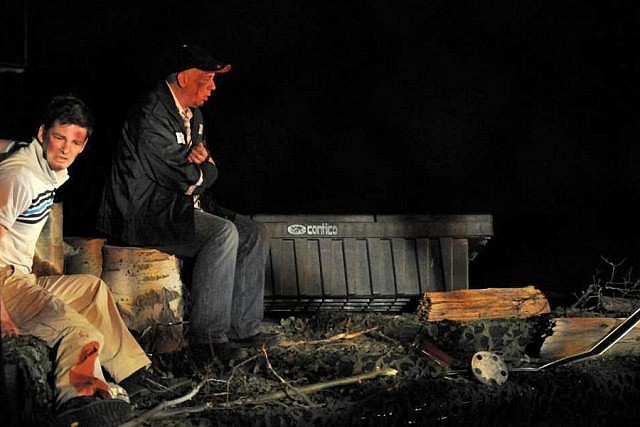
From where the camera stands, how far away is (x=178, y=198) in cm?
805

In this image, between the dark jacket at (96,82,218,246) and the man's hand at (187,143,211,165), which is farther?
the man's hand at (187,143,211,165)

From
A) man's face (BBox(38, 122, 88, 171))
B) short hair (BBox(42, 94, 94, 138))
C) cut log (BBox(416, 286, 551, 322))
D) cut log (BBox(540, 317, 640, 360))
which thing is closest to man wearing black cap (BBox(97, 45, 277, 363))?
short hair (BBox(42, 94, 94, 138))

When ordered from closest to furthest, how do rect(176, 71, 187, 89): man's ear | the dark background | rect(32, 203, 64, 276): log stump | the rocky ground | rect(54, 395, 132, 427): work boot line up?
rect(54, 395, 132, 427): work boot < the rocky ground < rect(32, 203, 64, 276): log stump < rect(176, 71, 187, 89): man's ear < the dark background

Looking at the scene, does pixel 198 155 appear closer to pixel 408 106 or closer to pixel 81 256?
pixel 81 256

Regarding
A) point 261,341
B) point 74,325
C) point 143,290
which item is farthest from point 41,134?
point 261,341

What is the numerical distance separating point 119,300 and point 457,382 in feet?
7.91

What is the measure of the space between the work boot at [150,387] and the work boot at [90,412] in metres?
0.59

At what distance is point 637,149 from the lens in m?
10.9

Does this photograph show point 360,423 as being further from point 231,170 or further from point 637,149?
point 637,149

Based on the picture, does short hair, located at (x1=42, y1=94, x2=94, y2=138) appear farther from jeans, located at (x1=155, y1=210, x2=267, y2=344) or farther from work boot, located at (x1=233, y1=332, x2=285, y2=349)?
work boot, located at (x1=233, y1=332, x2=285, y2=349)

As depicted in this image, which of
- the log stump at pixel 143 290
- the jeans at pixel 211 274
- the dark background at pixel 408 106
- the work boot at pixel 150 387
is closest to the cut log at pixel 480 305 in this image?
the dark background at pixel 408 106

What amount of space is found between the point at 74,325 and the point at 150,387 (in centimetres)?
91

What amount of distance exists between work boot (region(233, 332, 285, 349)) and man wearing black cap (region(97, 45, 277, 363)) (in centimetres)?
14

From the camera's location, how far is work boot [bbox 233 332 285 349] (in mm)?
8234
